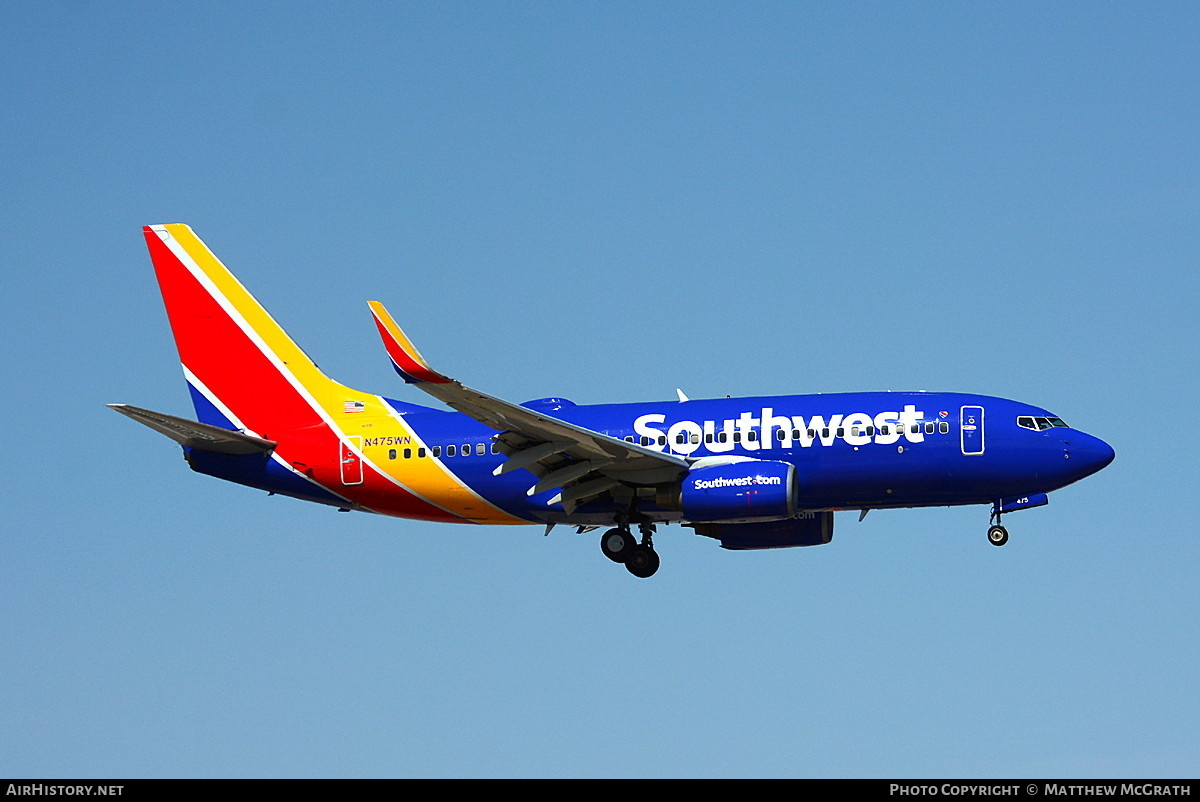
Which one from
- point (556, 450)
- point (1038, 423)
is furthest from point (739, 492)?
point (1038, 423)

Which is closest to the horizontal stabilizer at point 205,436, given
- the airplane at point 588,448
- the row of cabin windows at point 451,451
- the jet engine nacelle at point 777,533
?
the airplane at point 588,448

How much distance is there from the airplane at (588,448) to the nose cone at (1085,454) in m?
0.04

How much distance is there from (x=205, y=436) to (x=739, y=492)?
1628 cm

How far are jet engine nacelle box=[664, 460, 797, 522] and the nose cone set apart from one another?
7.60 m

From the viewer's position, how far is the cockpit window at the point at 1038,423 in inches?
1767

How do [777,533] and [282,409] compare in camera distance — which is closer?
[777,533]

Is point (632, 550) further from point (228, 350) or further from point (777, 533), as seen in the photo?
point (228, 350)

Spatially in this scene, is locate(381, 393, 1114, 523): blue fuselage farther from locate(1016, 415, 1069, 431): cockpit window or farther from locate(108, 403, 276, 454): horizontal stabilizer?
locate(108, 403, 276, 454): horizontal stabilizer

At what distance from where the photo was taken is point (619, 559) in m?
48.2

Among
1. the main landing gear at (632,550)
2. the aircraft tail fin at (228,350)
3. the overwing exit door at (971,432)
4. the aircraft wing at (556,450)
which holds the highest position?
the aircraft tail fin at (228,350)

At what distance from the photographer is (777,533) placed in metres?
49.7

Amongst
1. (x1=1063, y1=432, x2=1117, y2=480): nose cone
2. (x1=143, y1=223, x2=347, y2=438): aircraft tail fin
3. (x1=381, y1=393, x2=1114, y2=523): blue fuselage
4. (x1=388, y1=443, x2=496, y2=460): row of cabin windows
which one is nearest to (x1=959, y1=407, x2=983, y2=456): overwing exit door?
(x1=381, y1=393, x2=1114, y2=523): blue fuselage

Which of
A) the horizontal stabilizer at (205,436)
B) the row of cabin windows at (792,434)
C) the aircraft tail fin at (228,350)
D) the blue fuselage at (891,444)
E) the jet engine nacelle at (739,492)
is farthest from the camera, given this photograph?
the aircraft tail fin at (228,350)

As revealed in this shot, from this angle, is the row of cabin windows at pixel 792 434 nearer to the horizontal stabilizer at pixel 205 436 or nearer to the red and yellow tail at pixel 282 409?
the red and yellow tail at pixel 282 409
